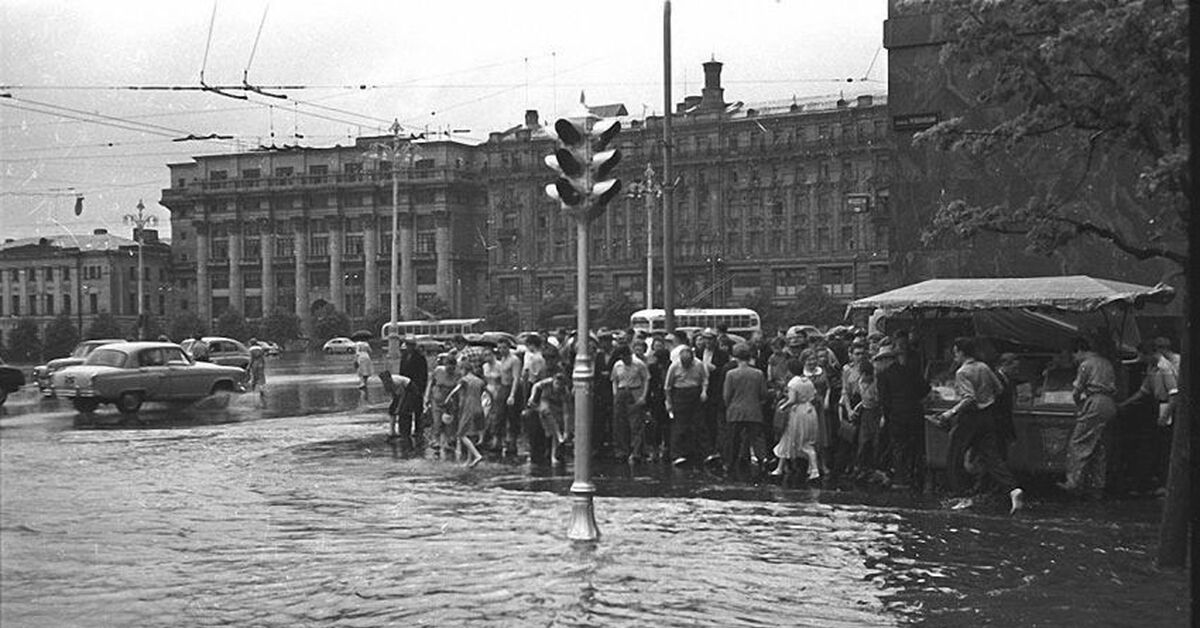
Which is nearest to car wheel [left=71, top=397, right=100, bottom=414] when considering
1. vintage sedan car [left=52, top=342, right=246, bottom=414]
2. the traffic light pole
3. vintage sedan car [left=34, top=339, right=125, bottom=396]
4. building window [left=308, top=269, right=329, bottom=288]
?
vintage sedan car [left=52, top=342, right=246, bottom=414]

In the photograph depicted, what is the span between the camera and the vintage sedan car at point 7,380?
8000 millimetres

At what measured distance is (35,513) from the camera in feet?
15.6

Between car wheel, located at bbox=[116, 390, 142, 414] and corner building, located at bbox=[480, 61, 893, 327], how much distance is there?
36.2 feet

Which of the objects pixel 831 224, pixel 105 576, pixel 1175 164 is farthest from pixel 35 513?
pixel 831 224

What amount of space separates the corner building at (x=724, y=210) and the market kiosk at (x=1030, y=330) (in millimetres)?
12248

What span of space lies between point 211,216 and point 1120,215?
15.2 m

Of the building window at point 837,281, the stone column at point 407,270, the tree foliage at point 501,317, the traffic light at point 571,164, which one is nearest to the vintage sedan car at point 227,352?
the stone column at point 407,270

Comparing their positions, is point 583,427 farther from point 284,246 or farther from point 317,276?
point 284,246

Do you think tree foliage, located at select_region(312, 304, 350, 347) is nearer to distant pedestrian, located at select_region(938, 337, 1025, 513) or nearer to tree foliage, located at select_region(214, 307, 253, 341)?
tree foliage, located at select_region(214, 307, 253, 341)

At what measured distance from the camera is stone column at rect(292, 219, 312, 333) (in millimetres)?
24141

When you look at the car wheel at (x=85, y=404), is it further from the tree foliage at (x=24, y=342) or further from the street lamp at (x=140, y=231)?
the tree foliage at (x=24, y=342)

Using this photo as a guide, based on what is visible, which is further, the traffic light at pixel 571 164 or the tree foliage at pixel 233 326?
the tree foliage at pixel 233 326

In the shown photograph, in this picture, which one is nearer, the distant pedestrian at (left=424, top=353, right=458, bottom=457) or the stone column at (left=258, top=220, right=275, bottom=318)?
the distant pedestrian at (left=424, top=353, right=458, bottom=457)

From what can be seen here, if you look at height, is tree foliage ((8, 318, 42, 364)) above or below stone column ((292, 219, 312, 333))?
below
